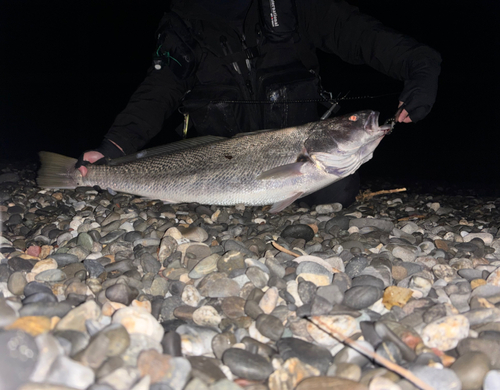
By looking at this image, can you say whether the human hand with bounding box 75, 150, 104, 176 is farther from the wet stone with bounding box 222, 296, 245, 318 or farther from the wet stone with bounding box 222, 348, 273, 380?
the wet stone with bounding box 222, 348, 273, 380

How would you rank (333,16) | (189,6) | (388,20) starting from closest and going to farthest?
1. (333,16)
2. (189,6)
3. (388,20)

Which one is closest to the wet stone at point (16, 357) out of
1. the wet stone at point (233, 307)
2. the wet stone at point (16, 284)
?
the wet stone at point (16, 284)

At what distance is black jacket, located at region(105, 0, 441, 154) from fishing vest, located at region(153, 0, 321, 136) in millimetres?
15

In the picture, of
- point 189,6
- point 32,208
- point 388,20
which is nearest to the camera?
point 32,208

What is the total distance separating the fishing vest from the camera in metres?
4.55

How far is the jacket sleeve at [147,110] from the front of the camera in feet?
14.2

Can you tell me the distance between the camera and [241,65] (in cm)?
476

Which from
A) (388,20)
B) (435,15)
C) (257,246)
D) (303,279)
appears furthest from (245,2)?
(435,15)

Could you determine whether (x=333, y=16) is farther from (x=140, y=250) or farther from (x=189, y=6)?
(x=140, y=250)

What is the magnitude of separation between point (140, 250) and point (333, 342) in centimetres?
165

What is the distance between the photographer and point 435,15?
36.2 meters

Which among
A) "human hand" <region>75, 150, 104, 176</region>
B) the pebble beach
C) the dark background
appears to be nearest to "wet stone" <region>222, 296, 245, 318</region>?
the pebble beach

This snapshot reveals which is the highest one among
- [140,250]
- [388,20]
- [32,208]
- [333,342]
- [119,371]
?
[388,20]

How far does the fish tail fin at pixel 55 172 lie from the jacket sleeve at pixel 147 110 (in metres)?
0.61
